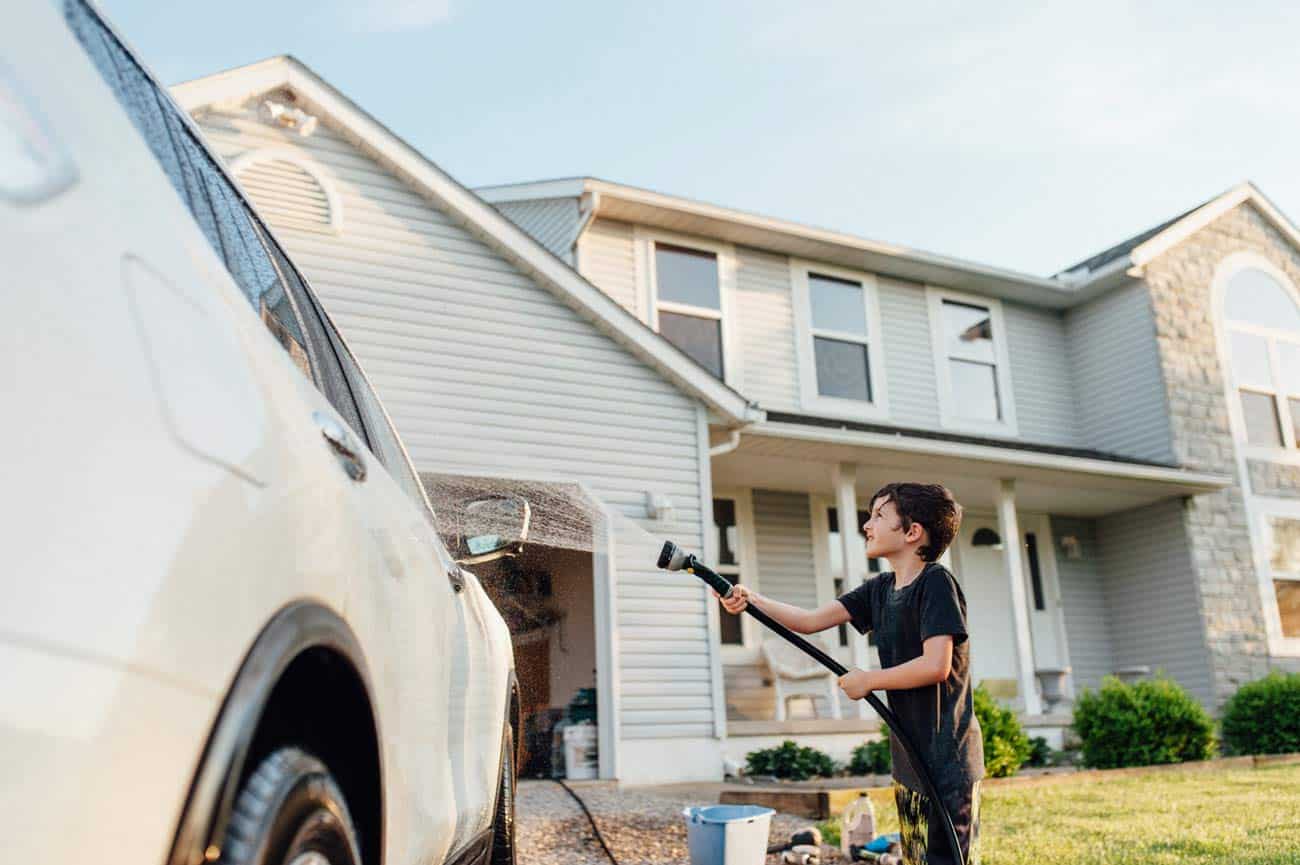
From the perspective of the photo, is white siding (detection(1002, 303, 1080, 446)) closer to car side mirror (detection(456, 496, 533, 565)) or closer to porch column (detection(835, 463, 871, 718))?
porch column (detection(835, 463, 871, 718))

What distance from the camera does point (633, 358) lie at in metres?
10.2

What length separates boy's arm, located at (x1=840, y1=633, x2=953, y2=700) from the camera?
2.92 m

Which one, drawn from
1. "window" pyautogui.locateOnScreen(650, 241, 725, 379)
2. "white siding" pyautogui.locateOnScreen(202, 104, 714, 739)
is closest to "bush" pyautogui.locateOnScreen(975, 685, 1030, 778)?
"white siding" pyautogui.locateOnScreen(202, 104, 714, 739)

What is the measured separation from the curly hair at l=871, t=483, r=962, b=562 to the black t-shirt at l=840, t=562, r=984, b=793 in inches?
2.2

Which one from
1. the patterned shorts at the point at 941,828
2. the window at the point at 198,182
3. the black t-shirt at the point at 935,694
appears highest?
the window at the point at 198,182

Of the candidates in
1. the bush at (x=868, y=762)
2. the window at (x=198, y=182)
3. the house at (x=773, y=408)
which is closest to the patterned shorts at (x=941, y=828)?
the house at (x=773, y=408)

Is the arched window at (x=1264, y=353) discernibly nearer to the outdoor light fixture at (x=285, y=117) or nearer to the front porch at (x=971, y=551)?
the front porch at (x=971, y=551)

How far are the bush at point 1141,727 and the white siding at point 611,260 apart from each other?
6.09 metres

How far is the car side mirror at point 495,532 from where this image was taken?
3201mm

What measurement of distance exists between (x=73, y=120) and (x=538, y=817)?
18.2 feet

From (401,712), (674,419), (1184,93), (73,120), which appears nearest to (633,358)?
(674,419)

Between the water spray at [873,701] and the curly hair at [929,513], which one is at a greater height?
the curly hair at [929,513]

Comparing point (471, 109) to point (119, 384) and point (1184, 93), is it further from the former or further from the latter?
point (119, 384)

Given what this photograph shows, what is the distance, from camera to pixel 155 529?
95 centimetres
